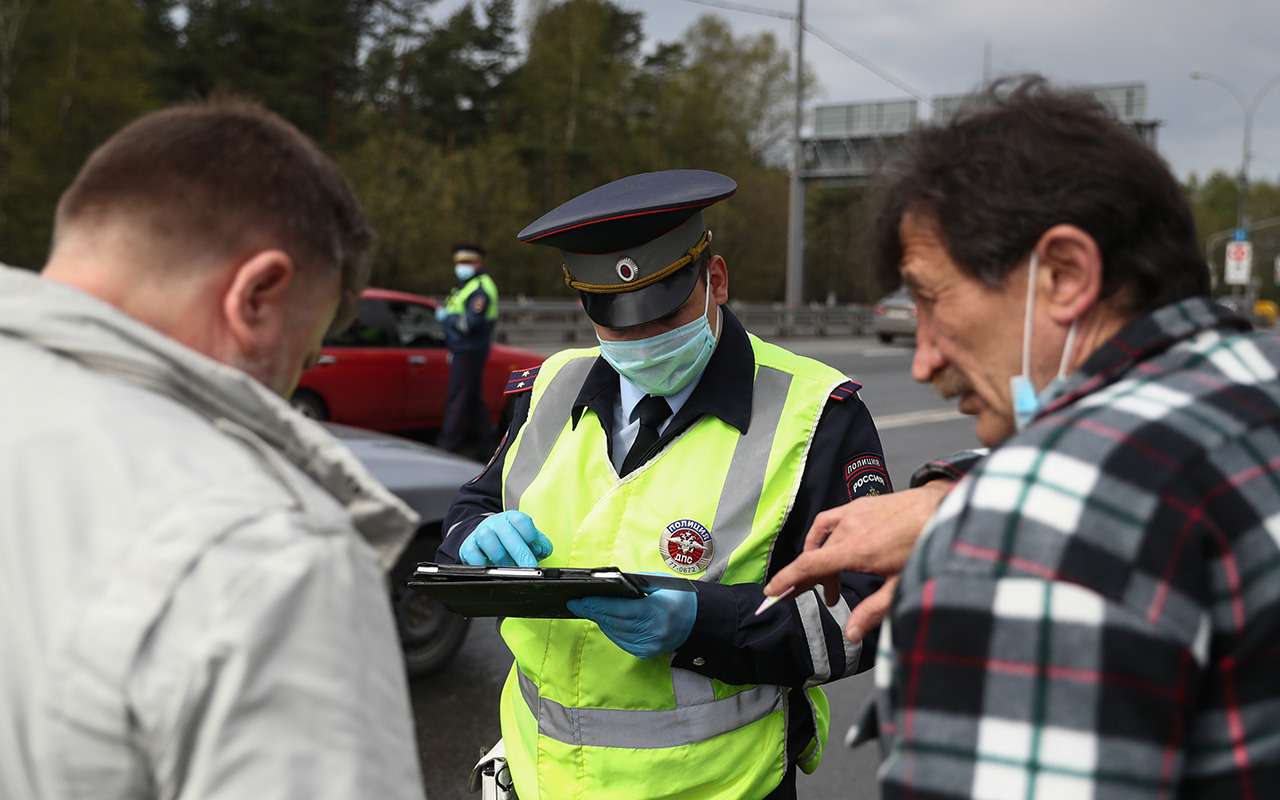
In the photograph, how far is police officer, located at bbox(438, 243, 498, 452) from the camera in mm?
11023

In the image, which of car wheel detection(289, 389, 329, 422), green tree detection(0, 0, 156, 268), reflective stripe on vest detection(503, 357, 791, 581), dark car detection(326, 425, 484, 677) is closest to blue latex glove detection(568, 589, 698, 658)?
reflective stripe on vest detection(503, 357, 791, 581)

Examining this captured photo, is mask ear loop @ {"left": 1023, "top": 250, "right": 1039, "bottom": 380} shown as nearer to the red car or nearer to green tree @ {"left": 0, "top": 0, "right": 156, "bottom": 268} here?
the red car

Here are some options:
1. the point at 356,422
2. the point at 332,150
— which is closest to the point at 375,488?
the point at 356,422

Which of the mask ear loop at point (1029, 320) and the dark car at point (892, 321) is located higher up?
the mask ear loop at point (1029, 320)

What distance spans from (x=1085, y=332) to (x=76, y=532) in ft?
3.30

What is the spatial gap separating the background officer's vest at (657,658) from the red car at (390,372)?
8842mm

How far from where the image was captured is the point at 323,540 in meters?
1.05

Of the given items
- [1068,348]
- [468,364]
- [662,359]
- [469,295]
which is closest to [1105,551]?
[1068,348]

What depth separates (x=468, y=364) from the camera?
10992 mm

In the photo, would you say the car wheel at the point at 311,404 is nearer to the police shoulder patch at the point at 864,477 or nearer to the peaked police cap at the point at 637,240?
the peaked police cap at the point at 637,240

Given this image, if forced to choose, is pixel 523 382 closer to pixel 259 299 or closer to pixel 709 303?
pixel 709 303

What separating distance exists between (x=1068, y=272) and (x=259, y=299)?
2.81ft

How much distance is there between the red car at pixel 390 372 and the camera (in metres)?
11.1

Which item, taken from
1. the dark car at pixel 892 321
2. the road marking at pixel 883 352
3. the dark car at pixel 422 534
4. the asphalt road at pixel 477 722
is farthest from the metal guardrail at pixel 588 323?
the dark car at pixel 422 534
